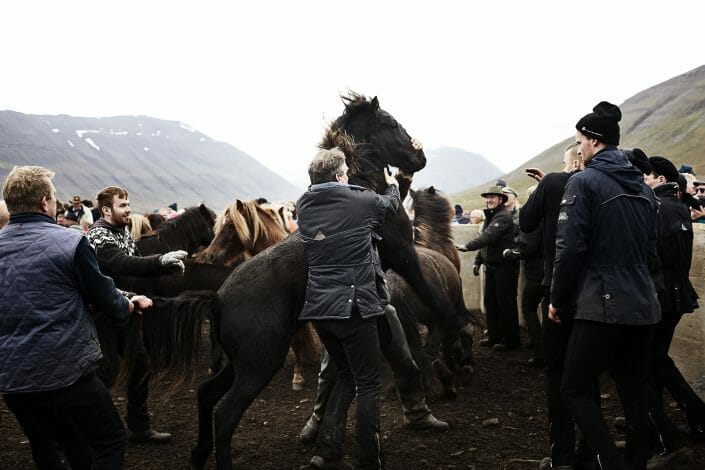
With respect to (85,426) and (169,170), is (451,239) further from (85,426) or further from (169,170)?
(169,170)

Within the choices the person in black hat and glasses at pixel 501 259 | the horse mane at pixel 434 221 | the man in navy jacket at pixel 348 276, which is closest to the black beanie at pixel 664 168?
the man in navy jacket at pixel 348 276

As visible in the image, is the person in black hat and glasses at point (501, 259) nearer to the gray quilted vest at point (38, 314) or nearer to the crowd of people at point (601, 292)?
the crowd of people at point (601, 292)

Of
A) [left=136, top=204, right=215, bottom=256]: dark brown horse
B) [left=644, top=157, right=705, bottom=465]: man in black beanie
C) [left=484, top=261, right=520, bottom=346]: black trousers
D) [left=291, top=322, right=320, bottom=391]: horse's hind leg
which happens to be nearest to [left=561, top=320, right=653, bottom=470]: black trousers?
[left=644, top=157, right=705, bottom=465]: man in black beanie

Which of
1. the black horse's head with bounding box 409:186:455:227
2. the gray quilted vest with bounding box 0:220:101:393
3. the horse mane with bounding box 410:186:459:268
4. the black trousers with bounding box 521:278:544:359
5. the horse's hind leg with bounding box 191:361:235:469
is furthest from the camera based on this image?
the black horse's head with bounding box 409:186:455:227

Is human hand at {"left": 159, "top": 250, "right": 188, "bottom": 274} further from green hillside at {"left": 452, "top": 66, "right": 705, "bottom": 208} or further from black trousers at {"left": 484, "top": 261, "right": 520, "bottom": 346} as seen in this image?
green hillside at {"left": 452, "top": 66, "right": 705, "bottom": 208}

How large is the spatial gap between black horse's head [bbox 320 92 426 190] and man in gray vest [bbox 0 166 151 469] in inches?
83.1

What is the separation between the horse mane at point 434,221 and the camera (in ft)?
23.5

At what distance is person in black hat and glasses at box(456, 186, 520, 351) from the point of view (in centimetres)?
726

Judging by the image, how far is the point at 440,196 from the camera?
737 centimetres

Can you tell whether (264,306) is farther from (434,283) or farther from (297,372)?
(297,372)

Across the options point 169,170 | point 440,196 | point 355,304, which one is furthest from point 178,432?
point 169,170

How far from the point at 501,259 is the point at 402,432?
11.0 ft

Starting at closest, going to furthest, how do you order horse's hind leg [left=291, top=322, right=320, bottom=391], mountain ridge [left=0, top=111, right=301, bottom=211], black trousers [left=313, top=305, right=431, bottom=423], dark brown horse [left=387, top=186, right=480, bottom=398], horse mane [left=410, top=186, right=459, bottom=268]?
black trousers [left=313, top=305, right=431, bottom=423]
dark brown horse [left=387, top=186, right=480, bottom=398]
horse's hind leg [left=291, top=322, right=320, bottom=391]
horse mane [left=410, top=186, right=459, bottom=268]
mountain ridge [left=0, top=111, right=301, bottom=211]

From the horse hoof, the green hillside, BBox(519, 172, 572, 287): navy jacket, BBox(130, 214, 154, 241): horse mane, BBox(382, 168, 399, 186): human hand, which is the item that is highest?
the green hillside
